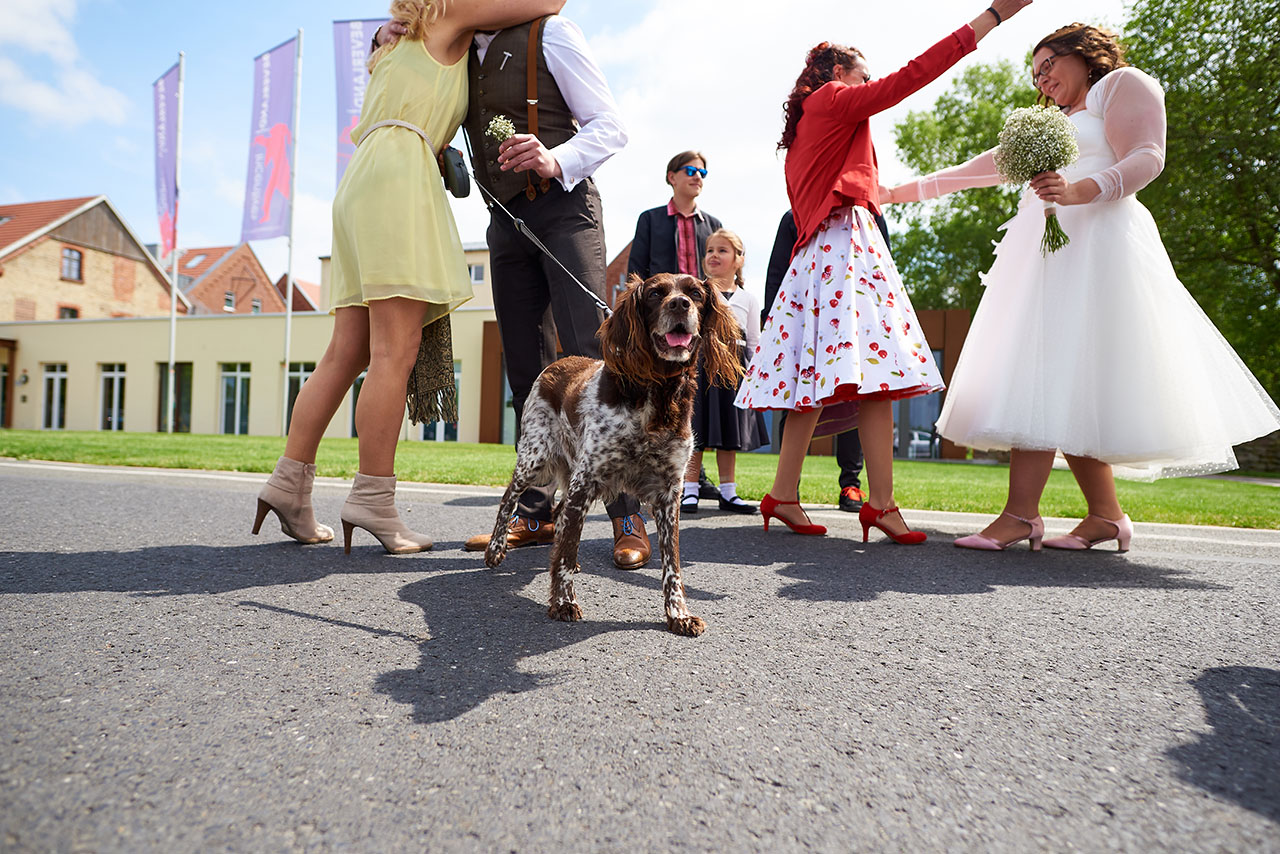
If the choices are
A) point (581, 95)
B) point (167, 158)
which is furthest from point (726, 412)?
point (167, 158)

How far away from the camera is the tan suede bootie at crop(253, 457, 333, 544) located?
347 cm

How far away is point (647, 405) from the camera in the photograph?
9.14ft

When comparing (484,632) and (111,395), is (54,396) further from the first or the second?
(484,632)

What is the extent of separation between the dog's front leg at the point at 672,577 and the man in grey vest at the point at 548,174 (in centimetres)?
62

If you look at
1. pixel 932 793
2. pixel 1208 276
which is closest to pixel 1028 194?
pixel 932 793

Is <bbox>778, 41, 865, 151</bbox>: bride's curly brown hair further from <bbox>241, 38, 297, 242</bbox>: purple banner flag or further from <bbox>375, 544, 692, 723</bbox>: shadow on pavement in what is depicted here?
<bbox>241, 38, 297, 242</bbox>: purple banner flag

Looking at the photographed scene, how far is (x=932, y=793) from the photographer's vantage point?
53.7 inches

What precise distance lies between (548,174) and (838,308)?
5.74 feet

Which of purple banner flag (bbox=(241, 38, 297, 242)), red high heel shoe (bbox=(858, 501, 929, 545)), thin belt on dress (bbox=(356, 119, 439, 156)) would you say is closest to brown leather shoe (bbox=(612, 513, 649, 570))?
red high heel shoe (bbox=(858, 501, 929, 545))

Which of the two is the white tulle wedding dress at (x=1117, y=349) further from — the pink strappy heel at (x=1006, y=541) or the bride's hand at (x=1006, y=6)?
the bride's hand at (x=1006, y=6)

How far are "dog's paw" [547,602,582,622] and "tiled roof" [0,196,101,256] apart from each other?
49.8 metres

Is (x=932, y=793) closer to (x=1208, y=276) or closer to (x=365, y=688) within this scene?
(x=365, y=688)

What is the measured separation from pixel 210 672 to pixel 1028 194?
178 inches

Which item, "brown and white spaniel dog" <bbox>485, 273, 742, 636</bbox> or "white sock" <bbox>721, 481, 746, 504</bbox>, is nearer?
"brown and white spaniel dog" <bbox>485, 273, 742, 636</bbox>
